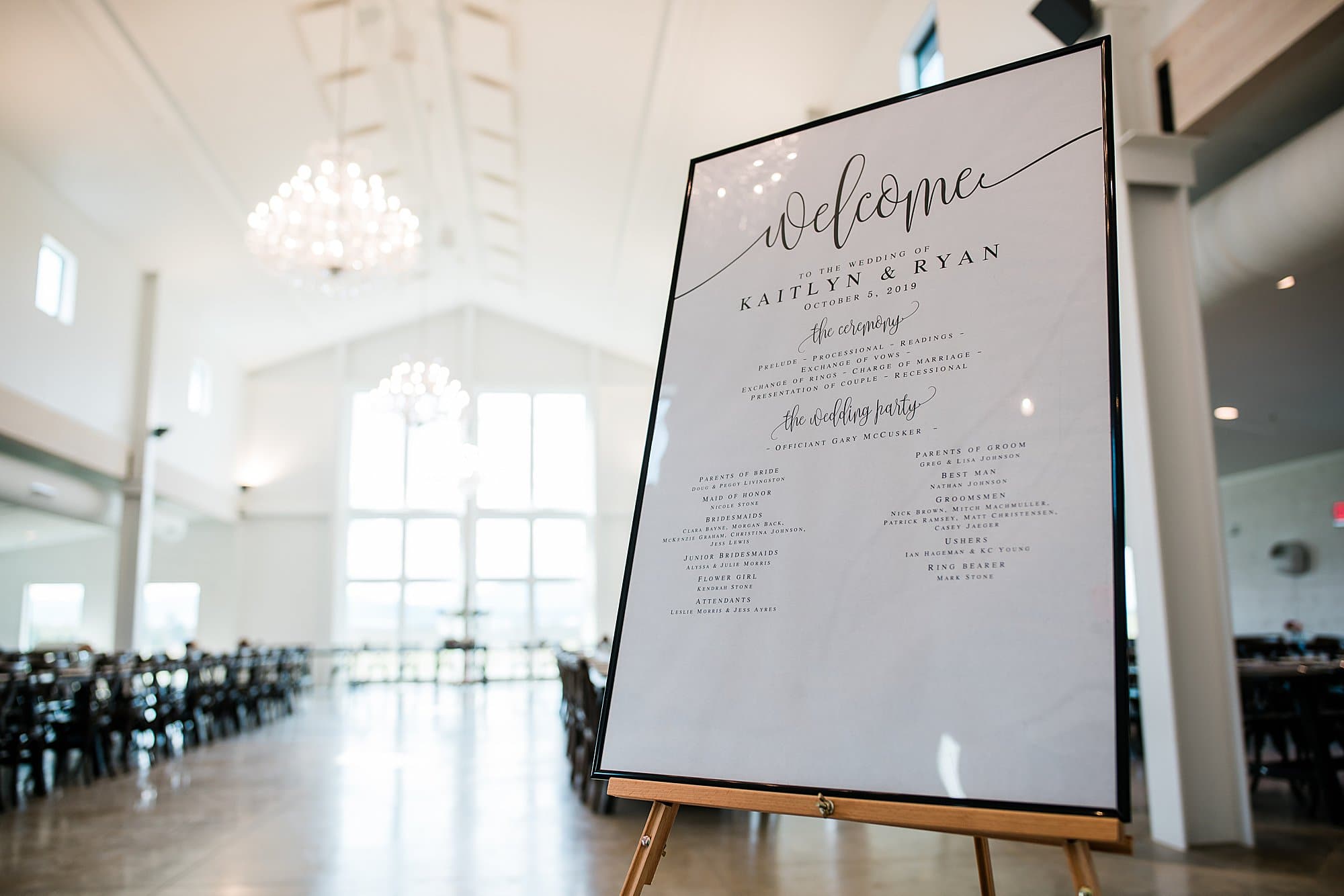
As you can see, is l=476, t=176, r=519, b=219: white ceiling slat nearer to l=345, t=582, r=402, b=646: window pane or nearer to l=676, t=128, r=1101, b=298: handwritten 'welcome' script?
l=345, t=582, r=402, b=646: window pane

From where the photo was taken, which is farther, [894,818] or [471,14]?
[471,14]

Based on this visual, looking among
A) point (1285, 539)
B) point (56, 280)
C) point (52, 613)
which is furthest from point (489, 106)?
point (52, 613)

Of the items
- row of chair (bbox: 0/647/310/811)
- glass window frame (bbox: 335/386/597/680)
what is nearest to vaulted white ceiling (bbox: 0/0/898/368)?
A: glass window frame (bbox: 335/386/597/680)

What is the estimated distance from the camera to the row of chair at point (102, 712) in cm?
541

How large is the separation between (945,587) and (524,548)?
1639 cm

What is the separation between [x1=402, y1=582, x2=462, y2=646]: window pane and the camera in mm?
16812

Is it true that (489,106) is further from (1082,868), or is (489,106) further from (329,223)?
(1082,868)

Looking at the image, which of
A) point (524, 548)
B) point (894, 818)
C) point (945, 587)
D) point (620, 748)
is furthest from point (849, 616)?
point (524, 548)

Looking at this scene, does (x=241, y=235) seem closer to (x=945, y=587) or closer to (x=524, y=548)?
(x=524, y=548)

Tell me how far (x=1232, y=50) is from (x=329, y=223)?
221 inches

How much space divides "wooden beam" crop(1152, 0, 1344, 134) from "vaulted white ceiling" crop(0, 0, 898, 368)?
3521 mm

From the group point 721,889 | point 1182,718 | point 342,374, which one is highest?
point 342,374

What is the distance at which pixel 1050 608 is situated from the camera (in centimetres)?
128

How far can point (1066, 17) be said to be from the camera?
13.1 ft
